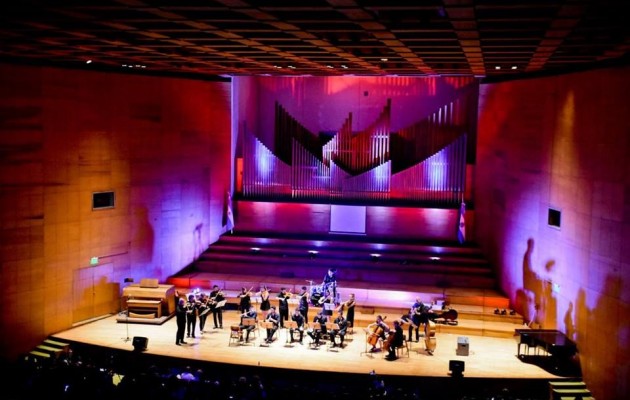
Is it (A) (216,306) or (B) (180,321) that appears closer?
(B) (180,321)

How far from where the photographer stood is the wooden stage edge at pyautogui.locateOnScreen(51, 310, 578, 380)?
13.4 meters

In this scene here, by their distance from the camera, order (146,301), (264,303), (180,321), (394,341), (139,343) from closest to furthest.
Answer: (394,341) < (139,343) < (180,321) < (264,303) < (146,301)

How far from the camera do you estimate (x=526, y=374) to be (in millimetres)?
13250

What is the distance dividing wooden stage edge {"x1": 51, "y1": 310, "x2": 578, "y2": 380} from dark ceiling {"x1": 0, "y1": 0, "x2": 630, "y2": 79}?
19.6 feet

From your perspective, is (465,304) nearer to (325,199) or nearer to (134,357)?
(325,199)

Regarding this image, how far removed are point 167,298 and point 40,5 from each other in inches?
399

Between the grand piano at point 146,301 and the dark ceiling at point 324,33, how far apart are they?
5351 mm

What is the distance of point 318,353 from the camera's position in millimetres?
14375

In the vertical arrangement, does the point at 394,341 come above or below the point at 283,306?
below

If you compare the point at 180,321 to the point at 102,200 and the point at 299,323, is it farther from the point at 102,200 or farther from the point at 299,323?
the point at 102,200

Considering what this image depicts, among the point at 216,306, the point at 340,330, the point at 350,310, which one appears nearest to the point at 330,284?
the point at 350,310

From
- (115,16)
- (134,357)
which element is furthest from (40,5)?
(134,357)

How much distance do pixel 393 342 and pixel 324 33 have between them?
694 centimetres

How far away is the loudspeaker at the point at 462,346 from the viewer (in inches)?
552
